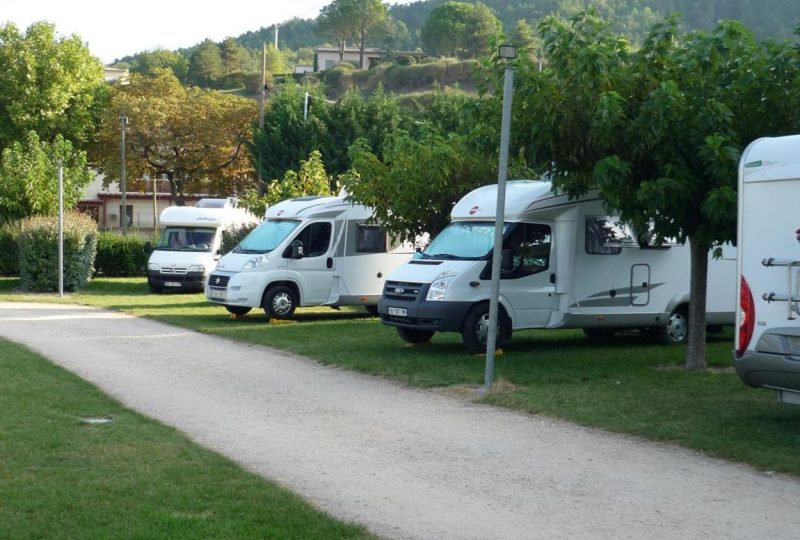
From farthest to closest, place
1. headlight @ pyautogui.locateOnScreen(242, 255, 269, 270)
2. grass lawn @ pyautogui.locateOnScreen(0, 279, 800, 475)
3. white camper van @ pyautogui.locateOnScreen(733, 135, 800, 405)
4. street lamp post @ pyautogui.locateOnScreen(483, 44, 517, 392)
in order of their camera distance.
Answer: headlight @ pyautogui.locateOnScreen(242, 255, 269, 270), street lamp post @ pyautogui.locateOnScreen(483, 44, 517, 392), grass lawn @ pyautogui.locateOnScreen(0, 279, 800, 475), white camper van @ pyautogui.locateOnScreen(733, 135, 800, 405)

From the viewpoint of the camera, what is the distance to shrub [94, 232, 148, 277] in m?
38.3

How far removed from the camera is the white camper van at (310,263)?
22656mm

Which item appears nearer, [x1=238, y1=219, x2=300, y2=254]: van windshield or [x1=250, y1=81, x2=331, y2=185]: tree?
[x1=238, y1=219, x2=300, y2=254]: van windshield

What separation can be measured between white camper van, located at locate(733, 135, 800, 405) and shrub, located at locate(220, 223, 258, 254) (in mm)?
23573

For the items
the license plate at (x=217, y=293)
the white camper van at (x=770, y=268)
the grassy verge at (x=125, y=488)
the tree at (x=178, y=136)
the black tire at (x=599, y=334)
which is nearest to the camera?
the grassy verge at (x=125, y=488)

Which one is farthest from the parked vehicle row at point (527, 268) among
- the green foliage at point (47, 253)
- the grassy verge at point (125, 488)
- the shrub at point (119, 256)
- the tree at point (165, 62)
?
the tree at point (165, 62)

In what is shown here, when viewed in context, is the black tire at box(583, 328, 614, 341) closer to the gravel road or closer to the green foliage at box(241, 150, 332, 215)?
the gravel road

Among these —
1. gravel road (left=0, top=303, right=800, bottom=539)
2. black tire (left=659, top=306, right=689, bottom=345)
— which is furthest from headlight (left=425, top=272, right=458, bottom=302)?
black tire (left=659, top=306, right=689, bottom=345)

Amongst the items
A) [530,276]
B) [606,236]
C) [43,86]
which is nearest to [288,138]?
[43,86]

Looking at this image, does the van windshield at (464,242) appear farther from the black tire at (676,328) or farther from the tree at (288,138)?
the tree at (288,138)

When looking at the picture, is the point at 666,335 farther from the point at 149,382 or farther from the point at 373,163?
the point at 149,382

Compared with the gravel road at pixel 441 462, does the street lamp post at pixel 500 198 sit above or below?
above

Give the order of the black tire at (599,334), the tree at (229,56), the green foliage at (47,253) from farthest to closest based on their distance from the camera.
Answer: the tree at (229,56) < the green foliage at (47,253) < the black tire at (599,334)

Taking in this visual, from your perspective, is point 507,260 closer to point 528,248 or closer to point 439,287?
point 528,248
